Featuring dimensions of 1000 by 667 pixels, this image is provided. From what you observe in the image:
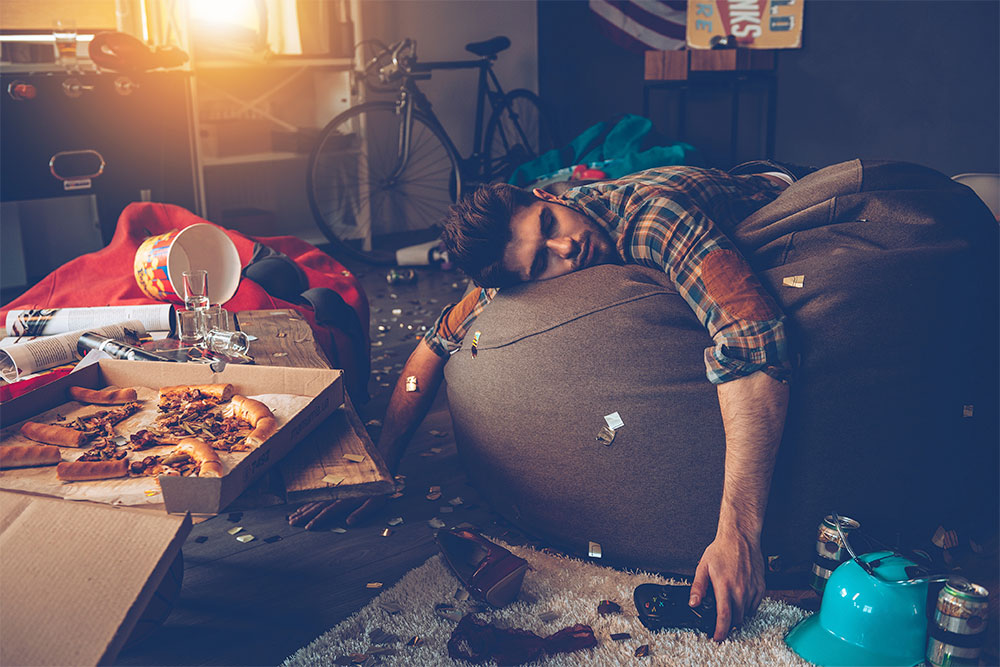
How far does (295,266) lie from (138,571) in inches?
61.6

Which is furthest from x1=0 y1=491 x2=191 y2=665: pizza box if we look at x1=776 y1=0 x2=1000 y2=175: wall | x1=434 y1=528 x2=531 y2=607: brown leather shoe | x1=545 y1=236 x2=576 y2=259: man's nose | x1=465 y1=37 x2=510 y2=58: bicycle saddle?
x1=776 y1=0 x2=1000 y2=175: wall

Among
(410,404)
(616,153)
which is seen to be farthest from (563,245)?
(616,153)

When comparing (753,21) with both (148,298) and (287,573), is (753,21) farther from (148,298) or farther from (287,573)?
(287,573)

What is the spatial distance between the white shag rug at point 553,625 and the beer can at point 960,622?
20 cm

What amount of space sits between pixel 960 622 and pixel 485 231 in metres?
1.05

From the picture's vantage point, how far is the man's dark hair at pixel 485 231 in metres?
1.71

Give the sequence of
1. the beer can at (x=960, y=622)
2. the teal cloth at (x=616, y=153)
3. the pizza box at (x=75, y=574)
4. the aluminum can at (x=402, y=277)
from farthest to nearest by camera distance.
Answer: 1. the aluminum can at (x=402, y=277)
2. the teal cloth at (x=616, y=153)
3. the beer can at (x=960, y=622)
4. the pizza box at (x=75, y=574)

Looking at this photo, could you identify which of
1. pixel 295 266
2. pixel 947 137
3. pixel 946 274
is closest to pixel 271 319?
pixel 295 266

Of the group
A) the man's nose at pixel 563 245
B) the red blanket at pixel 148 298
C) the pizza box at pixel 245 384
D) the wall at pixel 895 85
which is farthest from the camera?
the wall at pixel 895 85

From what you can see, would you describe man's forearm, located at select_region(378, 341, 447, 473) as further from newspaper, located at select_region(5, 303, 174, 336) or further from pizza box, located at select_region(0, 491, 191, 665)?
pizza box, located at select_region(0, 491, 191, 665)

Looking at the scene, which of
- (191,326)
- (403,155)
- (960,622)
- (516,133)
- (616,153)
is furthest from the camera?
(516,133)

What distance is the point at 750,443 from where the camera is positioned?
1433 mm

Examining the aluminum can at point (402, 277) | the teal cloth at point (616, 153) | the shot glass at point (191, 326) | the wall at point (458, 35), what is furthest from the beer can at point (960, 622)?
the wall at point (458, 35)

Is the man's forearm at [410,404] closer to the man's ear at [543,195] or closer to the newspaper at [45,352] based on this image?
the man's ear at [543,195]
